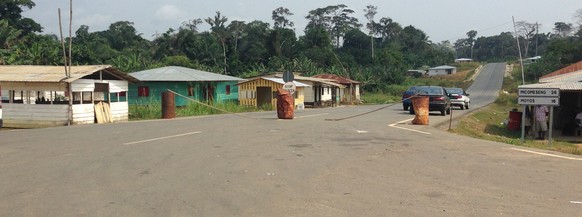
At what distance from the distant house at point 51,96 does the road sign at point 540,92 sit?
56.3ft

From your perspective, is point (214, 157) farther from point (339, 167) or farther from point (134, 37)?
point (134, 37)

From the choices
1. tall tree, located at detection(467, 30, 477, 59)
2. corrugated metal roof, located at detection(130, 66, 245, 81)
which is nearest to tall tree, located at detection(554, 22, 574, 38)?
tall tree, located at detection(467, 30, 477, 59)

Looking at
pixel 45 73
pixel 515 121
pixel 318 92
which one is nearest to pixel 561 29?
pixel 318 92

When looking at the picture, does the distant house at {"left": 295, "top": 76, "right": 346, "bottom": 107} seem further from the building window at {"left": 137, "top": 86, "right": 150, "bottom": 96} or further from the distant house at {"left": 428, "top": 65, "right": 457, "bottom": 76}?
the distant house at {"left": 428, "top": 65, "right": 457, "bottom": 76}

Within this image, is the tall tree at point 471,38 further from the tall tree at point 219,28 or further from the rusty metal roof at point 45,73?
the rusty metal roof at point 45,73

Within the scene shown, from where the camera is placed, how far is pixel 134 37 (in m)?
99.2

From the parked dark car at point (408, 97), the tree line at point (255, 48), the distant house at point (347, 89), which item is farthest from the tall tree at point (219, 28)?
the parked dark car at point (408, 97)

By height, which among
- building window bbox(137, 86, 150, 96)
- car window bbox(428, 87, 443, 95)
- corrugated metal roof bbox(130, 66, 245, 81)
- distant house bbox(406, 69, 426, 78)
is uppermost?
distant house bbox(406, 69, 426, 78)

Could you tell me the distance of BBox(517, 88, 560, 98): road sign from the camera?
1516 centimetres

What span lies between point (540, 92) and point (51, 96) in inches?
772

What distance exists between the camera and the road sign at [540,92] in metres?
15.2

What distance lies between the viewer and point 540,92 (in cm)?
1545

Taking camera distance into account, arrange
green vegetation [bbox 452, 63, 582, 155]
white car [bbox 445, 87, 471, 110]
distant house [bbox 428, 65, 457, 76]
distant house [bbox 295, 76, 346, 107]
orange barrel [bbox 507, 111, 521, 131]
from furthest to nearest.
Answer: distant house [bbox 428, 65, 457, 76] → distant house [bbox 295, 76, 346, 107] → white car [bbox 445, 87, 471, 110] → orange barrel [bbox 507, 111, 521, 131] → green vegetation [bbox 452, 63, 582, 155]

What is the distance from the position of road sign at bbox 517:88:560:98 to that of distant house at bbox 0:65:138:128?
17162 millimetres
